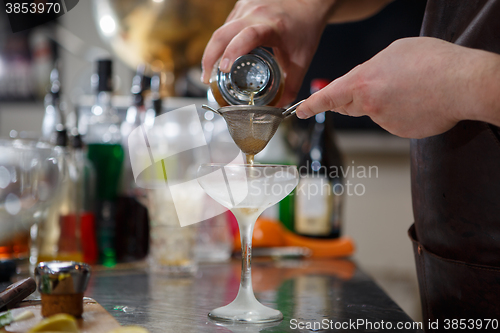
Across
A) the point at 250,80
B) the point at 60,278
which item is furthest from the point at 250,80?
the point at 60,278

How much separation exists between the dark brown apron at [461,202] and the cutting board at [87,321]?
44cm

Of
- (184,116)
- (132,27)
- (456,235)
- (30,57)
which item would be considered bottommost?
(456,235)

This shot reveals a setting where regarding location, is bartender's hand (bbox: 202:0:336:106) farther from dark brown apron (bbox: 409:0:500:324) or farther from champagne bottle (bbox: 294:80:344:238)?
champagne bottle (bbox: 294:80:344:238)

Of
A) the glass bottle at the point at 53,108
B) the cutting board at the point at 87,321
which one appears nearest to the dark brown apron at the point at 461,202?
the cutting board at the point at 87,321

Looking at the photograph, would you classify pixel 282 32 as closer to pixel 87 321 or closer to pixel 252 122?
pixel 252 122

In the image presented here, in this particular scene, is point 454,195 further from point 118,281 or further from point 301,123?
point 301,123

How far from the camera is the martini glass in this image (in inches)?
Answer: 24.0

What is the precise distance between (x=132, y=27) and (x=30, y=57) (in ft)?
5.75

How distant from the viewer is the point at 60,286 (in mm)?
527

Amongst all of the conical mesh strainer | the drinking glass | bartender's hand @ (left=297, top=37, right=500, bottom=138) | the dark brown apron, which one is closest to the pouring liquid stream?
the conical mesh strainer

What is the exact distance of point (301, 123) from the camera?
228 centimetres

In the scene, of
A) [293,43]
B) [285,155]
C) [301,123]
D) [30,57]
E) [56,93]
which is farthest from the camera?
[30,57]

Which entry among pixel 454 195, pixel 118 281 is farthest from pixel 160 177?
pixel 454 195

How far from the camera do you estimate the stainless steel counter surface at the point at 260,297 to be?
1.95ft
